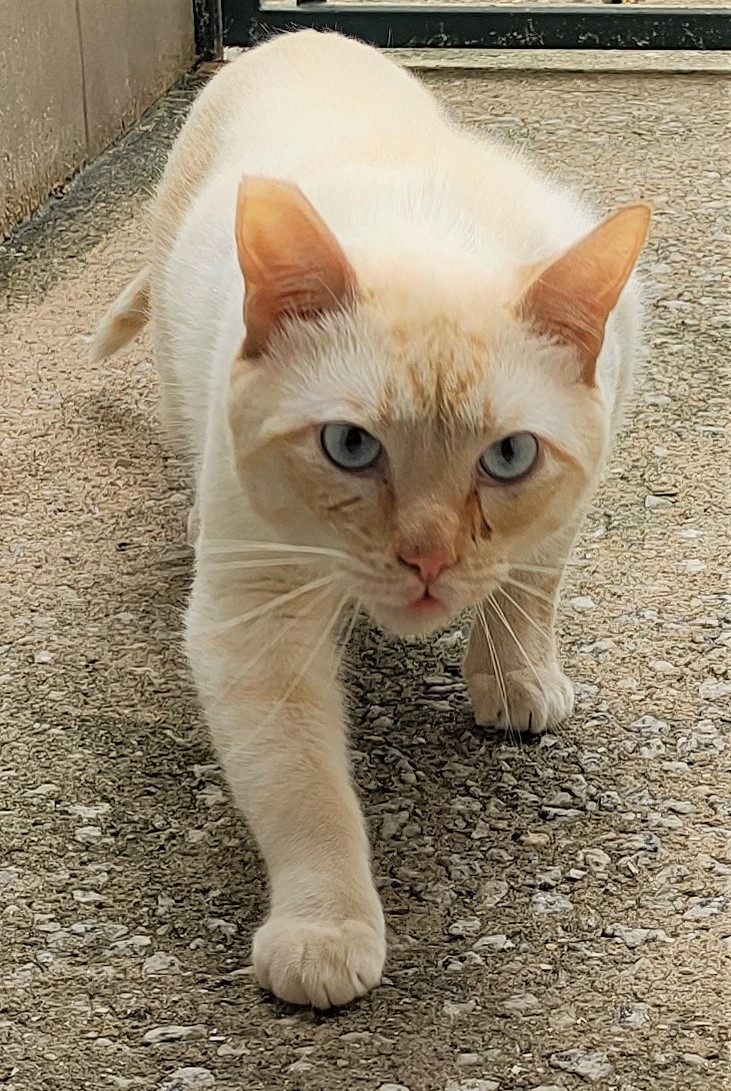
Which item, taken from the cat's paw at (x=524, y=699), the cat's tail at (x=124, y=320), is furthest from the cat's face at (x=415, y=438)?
the cat's tail at (x=124, y=320)

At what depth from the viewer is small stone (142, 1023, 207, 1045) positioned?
4.39 feet

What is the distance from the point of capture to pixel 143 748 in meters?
1.76

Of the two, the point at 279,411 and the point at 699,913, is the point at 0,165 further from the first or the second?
the point at 699,913

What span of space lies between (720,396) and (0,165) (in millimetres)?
1625

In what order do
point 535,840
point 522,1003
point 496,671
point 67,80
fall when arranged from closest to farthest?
1. point 522,1003
2. point 535,840
3. point 496,671
4. point 67,80

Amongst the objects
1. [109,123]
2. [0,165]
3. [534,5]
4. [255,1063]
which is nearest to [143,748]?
[255,1063]

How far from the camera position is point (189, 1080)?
4.24ft

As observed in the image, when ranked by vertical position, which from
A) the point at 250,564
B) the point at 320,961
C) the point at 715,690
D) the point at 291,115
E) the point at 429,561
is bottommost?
the point at 715,690

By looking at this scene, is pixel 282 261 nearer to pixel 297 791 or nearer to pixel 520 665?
pixel 297 791

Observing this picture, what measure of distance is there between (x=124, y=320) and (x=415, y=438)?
1360mm

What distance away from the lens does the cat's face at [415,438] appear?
4.22 ft

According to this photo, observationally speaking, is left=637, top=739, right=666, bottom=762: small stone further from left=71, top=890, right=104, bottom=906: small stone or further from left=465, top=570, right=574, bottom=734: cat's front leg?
left=71, top=890, right=104, bottom=906: small stone

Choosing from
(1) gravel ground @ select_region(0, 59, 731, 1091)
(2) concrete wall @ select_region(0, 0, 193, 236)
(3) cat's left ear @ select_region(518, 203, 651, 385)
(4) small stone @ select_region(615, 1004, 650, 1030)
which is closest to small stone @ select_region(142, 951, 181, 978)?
(1) gravel ground @ select_region(0, 59, 731, 1091)

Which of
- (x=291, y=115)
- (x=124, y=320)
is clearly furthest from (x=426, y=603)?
(x=124, y=320)
